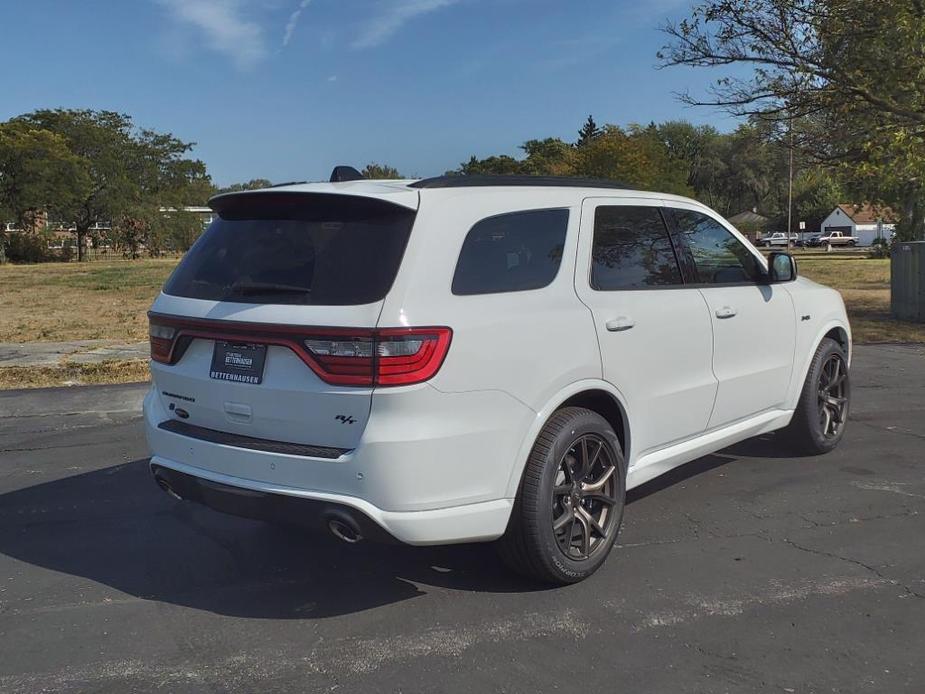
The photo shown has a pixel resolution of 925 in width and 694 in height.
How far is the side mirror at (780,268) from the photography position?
5422 millimetres

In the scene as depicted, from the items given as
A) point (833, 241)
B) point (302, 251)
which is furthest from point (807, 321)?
point (833, 241)

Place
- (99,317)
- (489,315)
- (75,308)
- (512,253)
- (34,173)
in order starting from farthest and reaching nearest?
(34,173) → (75,308) → (99,317) → (512,253) → (489,315)

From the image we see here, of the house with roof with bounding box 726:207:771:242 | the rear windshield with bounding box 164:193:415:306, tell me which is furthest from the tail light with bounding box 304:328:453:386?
the house with roof with bounding box 726:207:771:242

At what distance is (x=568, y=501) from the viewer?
3947 millimetres

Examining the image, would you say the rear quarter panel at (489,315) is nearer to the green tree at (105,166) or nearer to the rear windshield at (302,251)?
the rear windshield at (302,251)

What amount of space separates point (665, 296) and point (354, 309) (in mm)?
1914

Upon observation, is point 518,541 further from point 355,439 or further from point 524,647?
point 355,439

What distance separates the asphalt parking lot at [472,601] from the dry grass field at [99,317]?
4794mm

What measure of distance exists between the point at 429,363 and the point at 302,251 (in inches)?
30.1

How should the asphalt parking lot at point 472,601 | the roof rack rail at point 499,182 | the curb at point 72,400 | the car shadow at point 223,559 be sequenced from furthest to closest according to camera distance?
the curb at point 72,400 → the car shadow at point 223,559 → the roof rack rail at point 499,182 → the asphalt parking lot at point 472,601

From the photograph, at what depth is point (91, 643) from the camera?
3.48 meters

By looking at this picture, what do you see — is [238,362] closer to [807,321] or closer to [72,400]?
[807,321]

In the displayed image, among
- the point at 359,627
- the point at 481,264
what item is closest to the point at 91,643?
the point at 359,627

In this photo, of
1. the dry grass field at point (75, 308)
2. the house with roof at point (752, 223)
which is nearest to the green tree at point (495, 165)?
the house with roof at point (752, 223)
